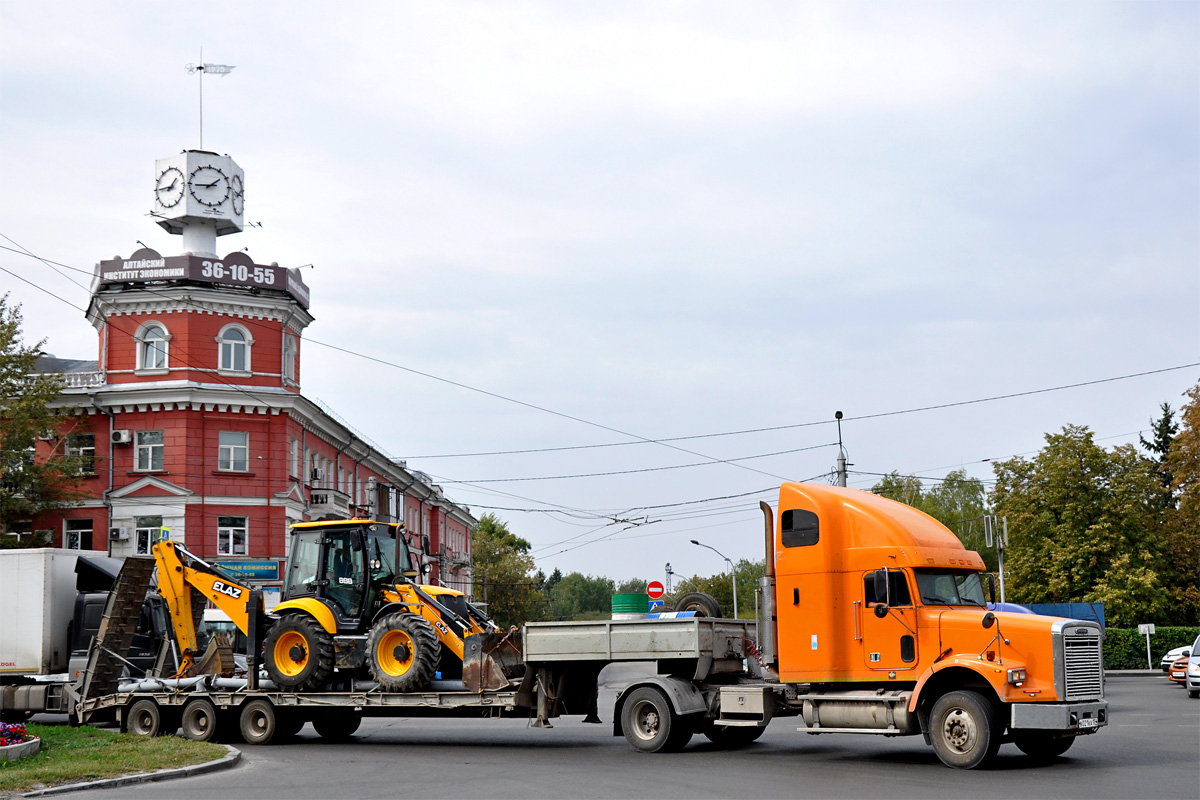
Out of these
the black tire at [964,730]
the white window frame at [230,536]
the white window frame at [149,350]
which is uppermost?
the white window frame at [149,350]

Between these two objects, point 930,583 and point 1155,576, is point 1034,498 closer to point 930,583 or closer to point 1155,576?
point 1155,576

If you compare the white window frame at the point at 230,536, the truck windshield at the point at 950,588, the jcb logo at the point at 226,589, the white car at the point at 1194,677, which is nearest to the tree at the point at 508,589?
the white window frame at the point at 230,536

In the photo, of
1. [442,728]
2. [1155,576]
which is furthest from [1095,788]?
[1155,576]

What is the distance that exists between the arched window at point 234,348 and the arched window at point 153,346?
6.67 feet

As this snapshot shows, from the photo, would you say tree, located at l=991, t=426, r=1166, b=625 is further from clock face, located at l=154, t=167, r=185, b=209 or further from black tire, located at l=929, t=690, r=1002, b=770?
black tire, located at l=929, t=690, r=1002, b=770

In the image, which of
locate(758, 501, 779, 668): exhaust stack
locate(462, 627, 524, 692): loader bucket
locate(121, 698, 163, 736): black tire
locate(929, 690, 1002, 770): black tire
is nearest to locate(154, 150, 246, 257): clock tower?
locate(121, 698, 163, 736): black tire

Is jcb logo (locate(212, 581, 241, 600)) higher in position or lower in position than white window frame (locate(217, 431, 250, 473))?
lower

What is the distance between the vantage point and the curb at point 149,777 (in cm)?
1372

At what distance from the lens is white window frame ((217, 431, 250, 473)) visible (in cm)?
4678

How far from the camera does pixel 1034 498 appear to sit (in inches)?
2217

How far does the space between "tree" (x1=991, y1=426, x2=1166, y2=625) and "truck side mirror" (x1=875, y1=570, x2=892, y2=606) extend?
138ft

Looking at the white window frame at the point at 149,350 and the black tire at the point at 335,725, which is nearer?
the black tire at the point at 335,725

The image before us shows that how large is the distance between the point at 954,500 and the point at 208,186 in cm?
5844

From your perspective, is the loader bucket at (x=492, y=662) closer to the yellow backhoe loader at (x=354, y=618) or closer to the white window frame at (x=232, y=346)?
the yellow backhoe loader at (x=354, y=618)
